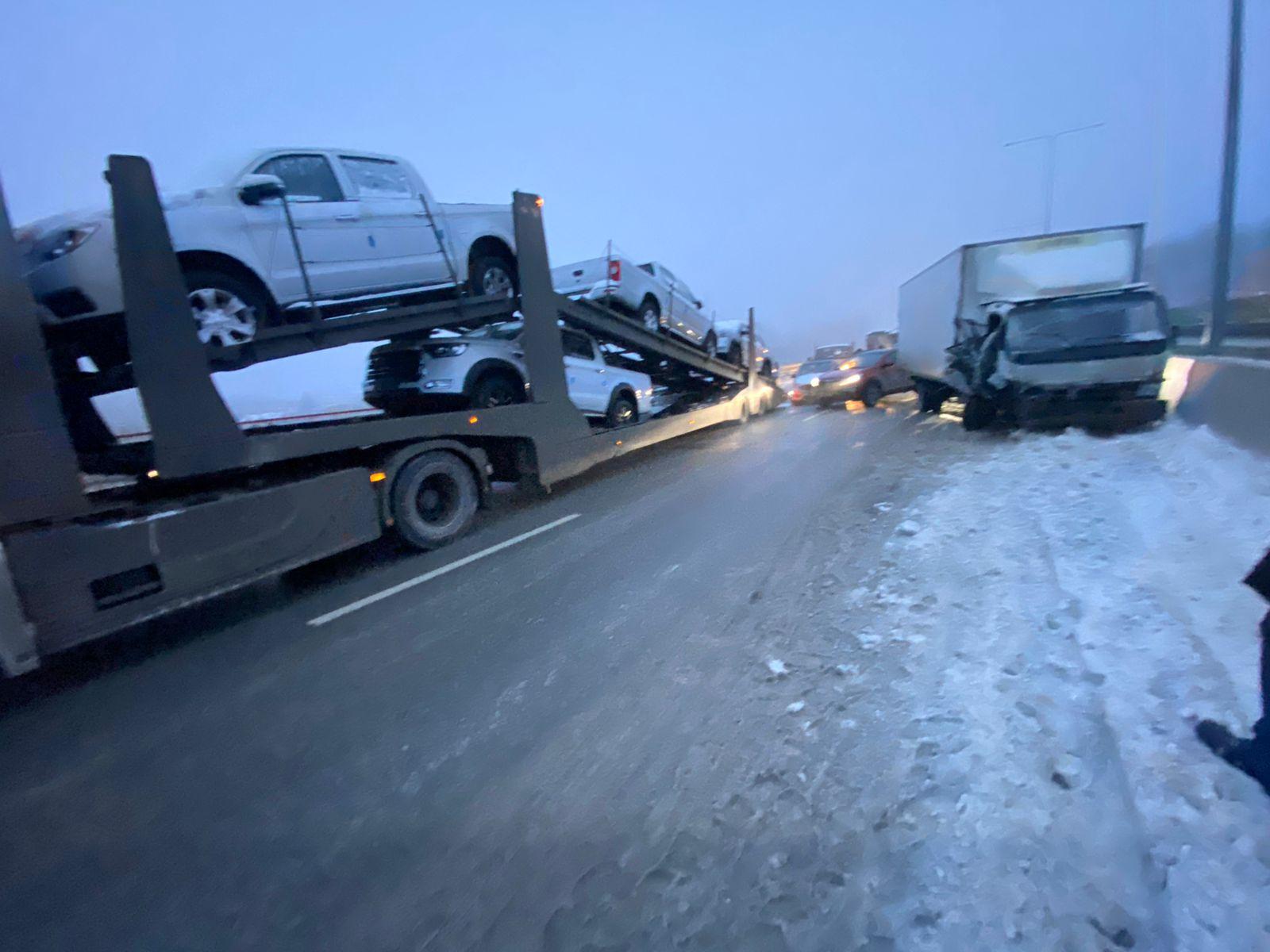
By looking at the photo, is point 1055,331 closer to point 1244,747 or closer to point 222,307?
point 1244,747

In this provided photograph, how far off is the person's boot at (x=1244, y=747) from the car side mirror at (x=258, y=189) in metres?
6.74

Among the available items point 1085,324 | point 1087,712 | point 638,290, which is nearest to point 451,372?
point 638,290

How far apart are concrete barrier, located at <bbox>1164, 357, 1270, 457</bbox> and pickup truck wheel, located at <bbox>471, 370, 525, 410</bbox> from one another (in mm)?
8066

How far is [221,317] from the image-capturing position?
534 cm

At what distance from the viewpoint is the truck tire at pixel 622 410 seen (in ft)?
34.7

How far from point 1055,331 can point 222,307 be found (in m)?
10.9

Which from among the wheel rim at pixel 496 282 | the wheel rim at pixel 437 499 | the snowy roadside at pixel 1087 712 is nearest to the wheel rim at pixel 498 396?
the wheel rim at pixel 496 282

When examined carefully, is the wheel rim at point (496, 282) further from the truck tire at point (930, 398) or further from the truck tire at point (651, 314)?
the truck tire at point (930, 398)

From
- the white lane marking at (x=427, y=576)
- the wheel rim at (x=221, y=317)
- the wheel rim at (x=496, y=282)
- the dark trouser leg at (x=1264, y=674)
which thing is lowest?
the white lane marking at (x=427, y=576)

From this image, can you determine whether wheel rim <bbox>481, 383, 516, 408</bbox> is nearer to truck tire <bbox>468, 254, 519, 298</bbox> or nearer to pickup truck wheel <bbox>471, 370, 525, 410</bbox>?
pickup truck wheel <bbox>471, 370, 525, 410</bbox>

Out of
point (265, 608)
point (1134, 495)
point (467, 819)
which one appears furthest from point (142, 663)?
point (1134, 495)

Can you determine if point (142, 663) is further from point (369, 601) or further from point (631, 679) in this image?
point (631, 679)

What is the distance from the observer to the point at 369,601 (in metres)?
5.39

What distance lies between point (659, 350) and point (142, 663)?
343 inches
